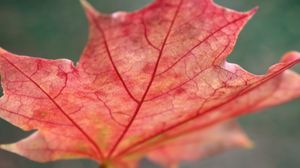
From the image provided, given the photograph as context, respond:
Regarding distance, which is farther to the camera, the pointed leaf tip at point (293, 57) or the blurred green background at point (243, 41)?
the blurred green background at point (243, 41)

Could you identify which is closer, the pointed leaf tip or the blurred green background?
the pointed leaf tip

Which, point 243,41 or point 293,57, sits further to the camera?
point 243,41

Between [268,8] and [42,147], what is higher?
[268,8]

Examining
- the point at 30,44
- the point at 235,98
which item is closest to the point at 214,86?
the point at 235,98

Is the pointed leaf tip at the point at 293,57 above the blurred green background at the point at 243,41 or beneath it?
beneath

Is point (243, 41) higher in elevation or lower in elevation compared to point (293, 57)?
higher

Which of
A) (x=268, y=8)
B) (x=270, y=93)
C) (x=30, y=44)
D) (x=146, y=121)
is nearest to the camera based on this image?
(x=146, y=121)

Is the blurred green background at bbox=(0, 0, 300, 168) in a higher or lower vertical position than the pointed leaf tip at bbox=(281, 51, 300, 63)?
higher

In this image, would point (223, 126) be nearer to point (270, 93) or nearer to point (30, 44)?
point (270, 93)
